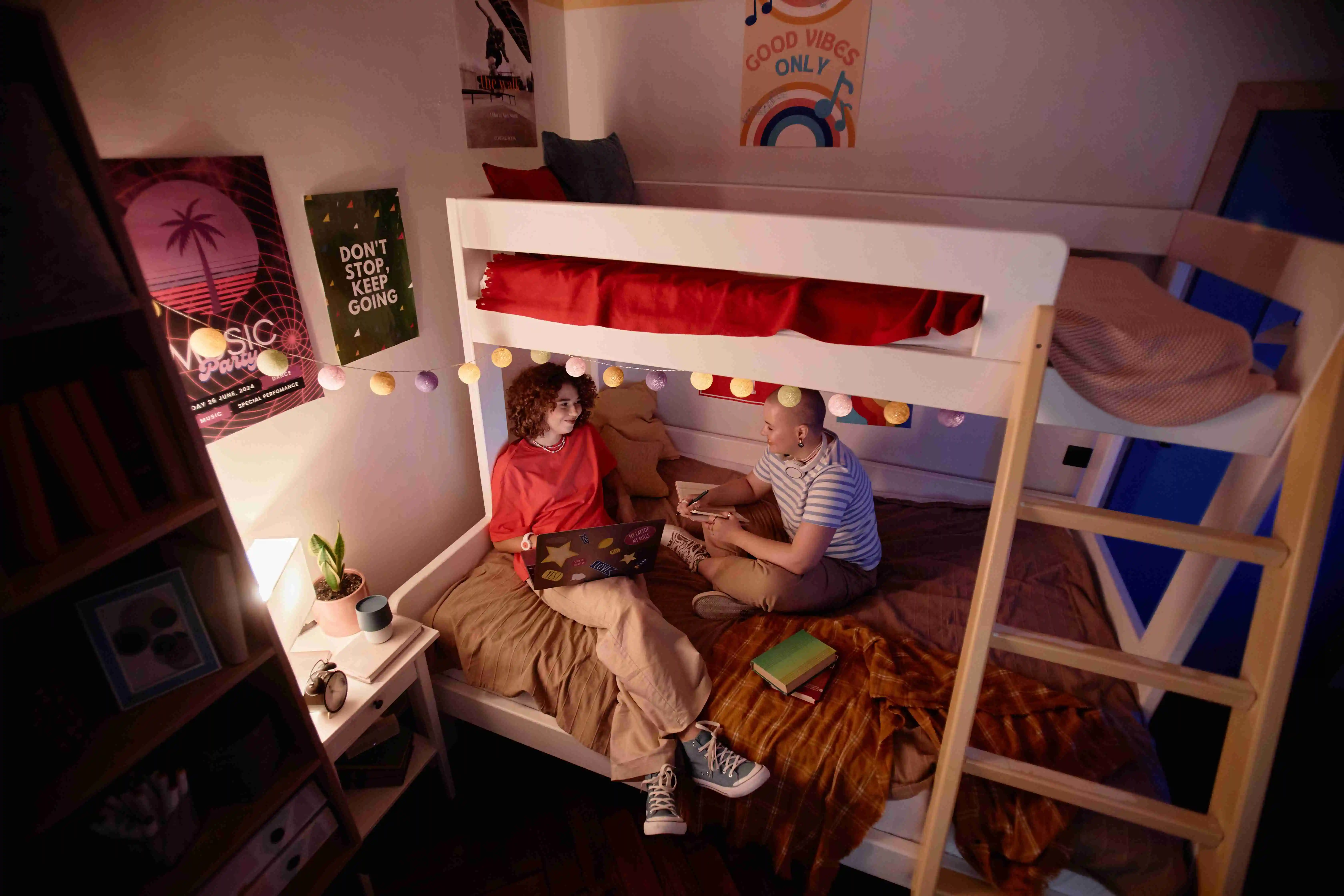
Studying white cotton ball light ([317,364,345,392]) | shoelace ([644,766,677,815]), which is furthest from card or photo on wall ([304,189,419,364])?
shoelace ([644,766,677,815])

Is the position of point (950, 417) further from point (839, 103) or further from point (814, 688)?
point (839, 103)

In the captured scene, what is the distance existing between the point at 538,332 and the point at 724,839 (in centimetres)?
155

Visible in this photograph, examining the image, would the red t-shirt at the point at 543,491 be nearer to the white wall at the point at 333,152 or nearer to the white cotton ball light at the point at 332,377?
the white wall at the point at 333,152

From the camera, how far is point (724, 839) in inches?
68.6

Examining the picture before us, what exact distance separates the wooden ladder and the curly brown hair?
49.5 inches

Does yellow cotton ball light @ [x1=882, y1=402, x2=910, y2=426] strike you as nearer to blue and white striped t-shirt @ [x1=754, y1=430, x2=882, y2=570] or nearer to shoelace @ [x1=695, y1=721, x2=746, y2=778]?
blue and white striped t-shirt @ [x1=754, y1=430, x2=882, y2=570]

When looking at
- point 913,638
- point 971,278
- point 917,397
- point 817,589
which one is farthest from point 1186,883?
point 971,278

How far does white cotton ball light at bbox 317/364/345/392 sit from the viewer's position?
1.48 meters

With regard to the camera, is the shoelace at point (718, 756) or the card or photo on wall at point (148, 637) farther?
the shoelace at point (718, 756)

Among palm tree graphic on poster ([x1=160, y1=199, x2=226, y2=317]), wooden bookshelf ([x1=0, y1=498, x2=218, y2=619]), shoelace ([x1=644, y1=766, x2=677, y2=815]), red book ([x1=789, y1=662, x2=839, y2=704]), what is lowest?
shoelace ([x1=644, y1=766, x2=677, y2=815])

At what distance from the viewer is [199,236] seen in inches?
51.4

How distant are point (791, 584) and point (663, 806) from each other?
0.71 m

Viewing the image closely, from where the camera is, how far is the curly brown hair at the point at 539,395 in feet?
6.32

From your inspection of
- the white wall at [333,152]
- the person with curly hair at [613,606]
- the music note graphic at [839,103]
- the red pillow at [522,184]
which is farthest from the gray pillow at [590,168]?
the music note graphic at [839,103]
